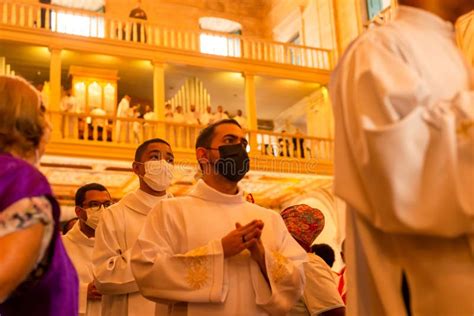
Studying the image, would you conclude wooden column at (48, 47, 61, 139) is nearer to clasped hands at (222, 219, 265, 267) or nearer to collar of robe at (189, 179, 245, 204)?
collar of robe at (189, 179, 245, 204)

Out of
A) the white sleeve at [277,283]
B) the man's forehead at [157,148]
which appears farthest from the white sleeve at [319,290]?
the man's forehead at [157,148]

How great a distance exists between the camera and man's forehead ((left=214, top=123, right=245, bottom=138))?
4160 millimetres

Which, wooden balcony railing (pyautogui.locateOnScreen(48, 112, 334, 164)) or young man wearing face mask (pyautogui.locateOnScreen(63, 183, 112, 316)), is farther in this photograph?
wooden balcony railing (pyautogui.locateOnScreen(48, 112, 334, 164))

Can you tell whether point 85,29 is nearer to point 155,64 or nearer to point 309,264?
point 155,64

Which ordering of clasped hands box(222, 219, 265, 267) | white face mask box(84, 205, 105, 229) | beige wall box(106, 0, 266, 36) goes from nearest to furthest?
clasped hands box(222, 219, 265, 267) < white face mask box(84, 205, 105, 229) < beige wall box(106, 0, 266, 36)

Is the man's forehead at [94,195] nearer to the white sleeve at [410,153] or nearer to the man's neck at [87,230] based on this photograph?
the man's neck at [87,230]

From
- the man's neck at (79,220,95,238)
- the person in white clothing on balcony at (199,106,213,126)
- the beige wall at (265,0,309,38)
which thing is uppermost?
the beige wall at (265,0,309,38)

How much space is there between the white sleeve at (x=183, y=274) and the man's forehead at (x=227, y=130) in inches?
32.9

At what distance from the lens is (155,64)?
18844 mm

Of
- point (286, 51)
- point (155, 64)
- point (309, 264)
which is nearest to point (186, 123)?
point (155, 64)

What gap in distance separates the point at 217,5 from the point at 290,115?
6.07 metres

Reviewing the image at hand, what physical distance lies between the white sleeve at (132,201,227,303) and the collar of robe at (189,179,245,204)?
41 cm

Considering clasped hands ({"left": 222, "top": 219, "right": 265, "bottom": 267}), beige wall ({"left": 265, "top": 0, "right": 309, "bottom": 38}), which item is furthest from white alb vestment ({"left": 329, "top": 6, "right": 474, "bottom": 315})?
beige wall ({"left": 265, "top": 0, "right": 309, "bottom": 38})

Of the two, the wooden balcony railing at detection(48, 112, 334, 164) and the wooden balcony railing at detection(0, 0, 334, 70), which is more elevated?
the wooden balcony railing at detection(0, 0, 334, 70)
